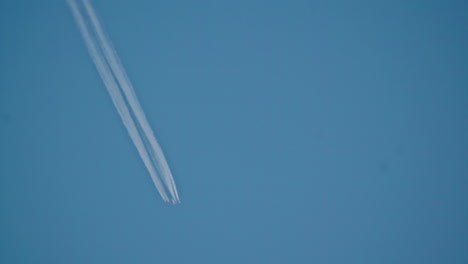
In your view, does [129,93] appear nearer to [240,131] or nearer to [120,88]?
[120,88]

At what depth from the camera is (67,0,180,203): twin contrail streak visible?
1.11 m

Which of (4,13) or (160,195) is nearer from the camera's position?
(4,13)

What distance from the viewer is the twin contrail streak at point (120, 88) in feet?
3.64

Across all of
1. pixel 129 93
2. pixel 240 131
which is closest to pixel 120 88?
pixel 129 93

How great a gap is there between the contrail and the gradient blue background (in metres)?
0.03

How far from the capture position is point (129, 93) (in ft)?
3.71

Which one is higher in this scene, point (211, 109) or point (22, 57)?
point (22, 57)

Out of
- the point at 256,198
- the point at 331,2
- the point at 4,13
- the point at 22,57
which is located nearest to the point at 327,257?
the point at 256,198

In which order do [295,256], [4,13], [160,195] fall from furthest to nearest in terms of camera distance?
[295,256] → [160,195] → [4,13]

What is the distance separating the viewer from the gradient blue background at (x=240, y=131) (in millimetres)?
1139

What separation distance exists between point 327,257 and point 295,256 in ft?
0.51

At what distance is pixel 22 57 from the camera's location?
3.72 feet

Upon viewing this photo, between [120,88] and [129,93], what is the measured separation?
0.04 meters

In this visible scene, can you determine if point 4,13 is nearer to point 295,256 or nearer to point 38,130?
point 38,130
